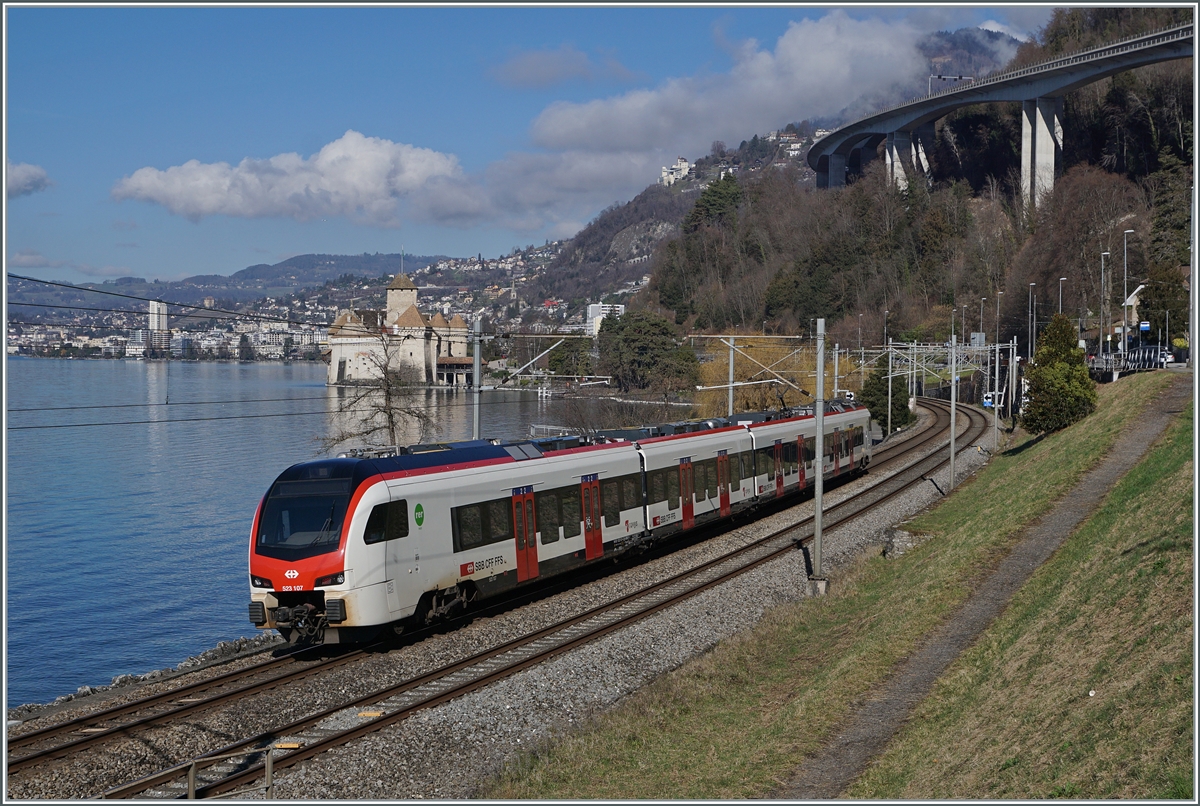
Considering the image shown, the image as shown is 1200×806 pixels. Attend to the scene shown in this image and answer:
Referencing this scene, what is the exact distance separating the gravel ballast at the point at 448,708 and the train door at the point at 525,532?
730 millimetres

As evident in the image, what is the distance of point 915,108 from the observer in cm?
11450

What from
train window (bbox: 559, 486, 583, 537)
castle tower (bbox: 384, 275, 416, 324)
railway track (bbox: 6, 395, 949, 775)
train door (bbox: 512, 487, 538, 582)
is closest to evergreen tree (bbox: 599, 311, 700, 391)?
train window (bbox: 559, 486, 583, 537)

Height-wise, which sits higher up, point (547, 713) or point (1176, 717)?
point (1176, 717)

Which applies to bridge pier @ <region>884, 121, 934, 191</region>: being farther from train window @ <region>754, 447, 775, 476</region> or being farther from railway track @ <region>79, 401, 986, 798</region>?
railway track @ <region>79, 401, 986, 798</region>

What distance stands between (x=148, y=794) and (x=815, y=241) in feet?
358

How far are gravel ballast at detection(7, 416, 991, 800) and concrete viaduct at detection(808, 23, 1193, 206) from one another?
231 feet

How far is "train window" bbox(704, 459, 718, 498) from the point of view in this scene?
84.0ft

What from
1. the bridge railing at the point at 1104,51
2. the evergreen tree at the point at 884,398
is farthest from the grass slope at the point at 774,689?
the bridge railing at the point at 1104,51

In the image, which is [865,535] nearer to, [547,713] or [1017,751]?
[547,713]

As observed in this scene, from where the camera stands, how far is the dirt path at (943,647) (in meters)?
10.5

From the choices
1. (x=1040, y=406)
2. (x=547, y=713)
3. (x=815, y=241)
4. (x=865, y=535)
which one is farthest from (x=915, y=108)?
(x=547, y=713)

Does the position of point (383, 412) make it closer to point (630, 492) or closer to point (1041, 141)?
point (630, 492)

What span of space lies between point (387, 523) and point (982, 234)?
89897 millimetres

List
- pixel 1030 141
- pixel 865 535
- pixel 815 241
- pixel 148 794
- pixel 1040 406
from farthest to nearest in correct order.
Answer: pixel 815 241 → pixel 1030 141 → pixel 1040 406 → pixel 865 535 → pixel 148 794
